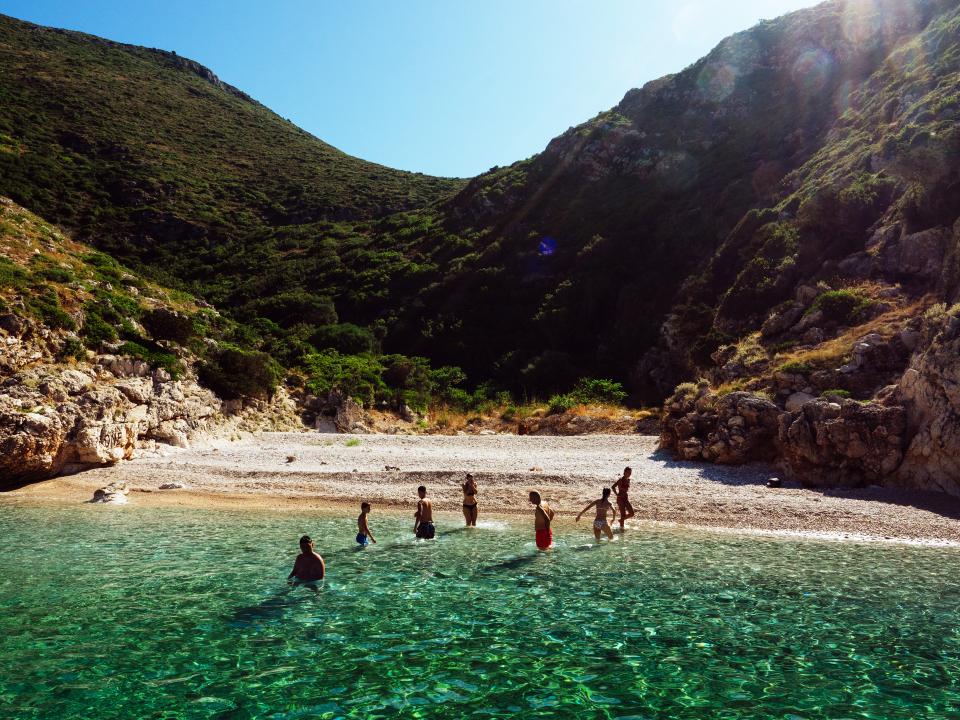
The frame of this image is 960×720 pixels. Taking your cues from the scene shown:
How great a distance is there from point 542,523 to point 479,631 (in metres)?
4.67

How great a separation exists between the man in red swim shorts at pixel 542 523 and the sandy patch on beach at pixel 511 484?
4.07m

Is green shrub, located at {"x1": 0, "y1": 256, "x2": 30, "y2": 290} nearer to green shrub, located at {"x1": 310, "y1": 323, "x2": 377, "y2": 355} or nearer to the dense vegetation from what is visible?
the dense vegetation

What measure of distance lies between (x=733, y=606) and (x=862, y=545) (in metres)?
5.59

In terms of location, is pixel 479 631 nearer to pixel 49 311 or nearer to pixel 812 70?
pixel 49 311

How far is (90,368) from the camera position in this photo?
883 inches

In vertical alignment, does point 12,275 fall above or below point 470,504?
above

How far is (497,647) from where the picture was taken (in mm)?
7230

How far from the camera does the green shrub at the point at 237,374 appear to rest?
28.3m

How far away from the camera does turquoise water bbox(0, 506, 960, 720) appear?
588 cm

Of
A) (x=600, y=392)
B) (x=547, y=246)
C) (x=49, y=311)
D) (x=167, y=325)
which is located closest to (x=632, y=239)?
(x=547, y=246)

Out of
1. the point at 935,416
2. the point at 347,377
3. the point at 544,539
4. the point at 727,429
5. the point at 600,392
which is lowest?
the point at 544,539

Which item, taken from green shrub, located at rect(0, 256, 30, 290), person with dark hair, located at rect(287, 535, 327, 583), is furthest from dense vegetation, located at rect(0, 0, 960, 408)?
person with dark hair, located at rect(287, 535, 327, 583)

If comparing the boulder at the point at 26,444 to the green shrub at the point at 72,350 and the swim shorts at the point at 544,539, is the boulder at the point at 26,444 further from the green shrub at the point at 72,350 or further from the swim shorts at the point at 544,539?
the swim shorts at the point at 544,539

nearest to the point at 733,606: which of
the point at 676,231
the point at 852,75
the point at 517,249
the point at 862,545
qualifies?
the point at 862,545
